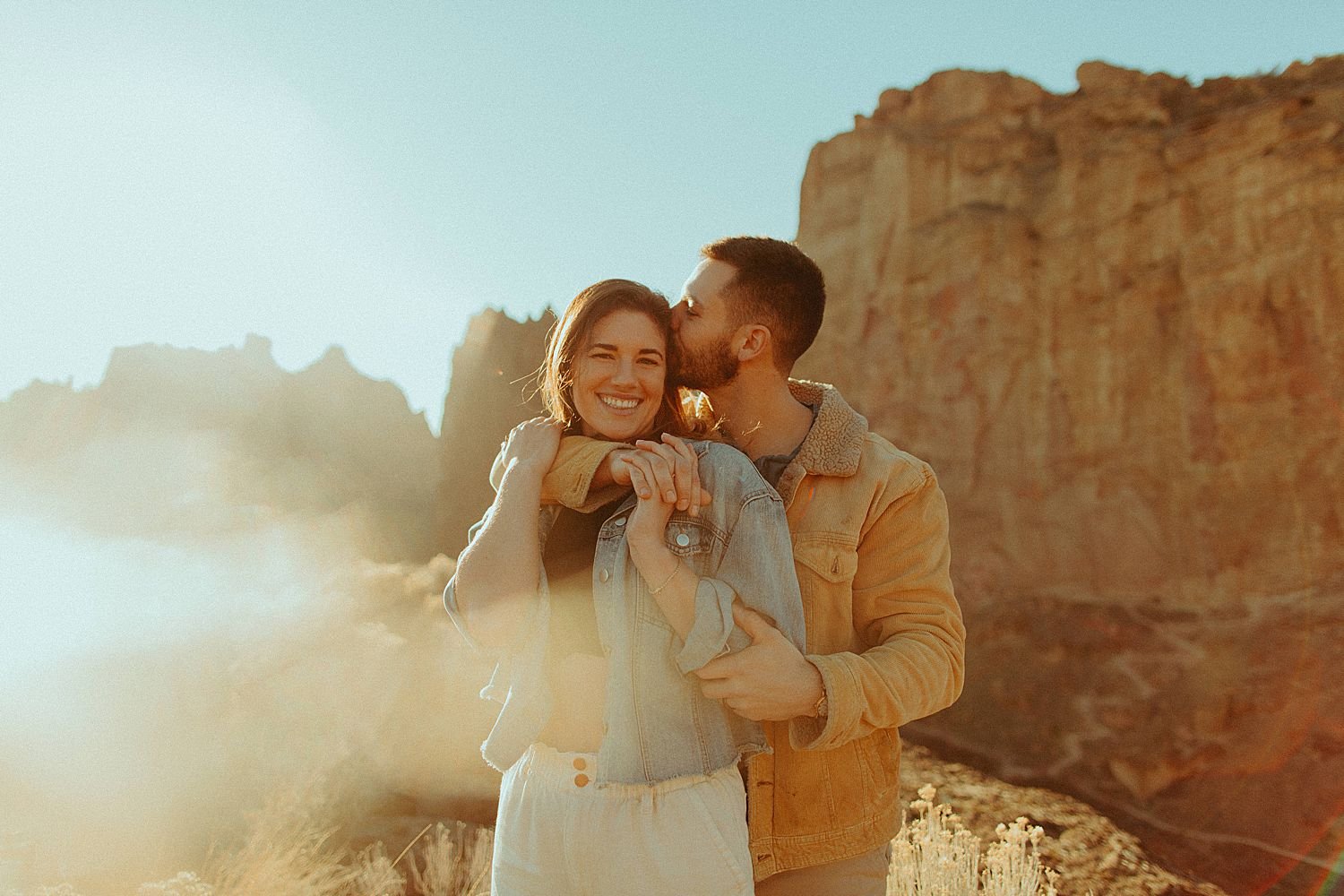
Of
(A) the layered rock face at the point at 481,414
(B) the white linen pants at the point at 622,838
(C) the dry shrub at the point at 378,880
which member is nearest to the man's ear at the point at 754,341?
(B) the white linen pants at the point at 622,838

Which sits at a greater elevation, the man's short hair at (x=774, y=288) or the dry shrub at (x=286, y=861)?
the man's short hair at (x=774, y=288)

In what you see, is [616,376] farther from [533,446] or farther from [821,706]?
[821,706]

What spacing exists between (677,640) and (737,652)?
0.15 metres

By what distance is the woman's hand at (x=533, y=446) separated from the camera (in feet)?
6.75

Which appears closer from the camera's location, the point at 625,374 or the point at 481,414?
the point at 625,374

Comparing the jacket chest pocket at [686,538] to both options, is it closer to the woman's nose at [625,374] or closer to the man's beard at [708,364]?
the woman's nose at [625,374]

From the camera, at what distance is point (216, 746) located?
7223mm

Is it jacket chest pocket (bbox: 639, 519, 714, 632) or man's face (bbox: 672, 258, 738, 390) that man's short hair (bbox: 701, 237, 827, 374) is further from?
jacket chest pocket (bbox: 639, 519, 714, 632)

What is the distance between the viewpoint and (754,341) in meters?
2.58

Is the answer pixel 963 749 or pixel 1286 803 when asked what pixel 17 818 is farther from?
pixel 1286 803

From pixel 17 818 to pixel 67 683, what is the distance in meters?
2.06

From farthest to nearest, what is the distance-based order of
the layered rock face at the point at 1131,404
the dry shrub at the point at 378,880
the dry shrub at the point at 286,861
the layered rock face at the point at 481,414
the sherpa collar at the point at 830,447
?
the layered rock face at the point at 481,414, the layered rock face at the point at 1131,404, the dry shrub at the point at 378,880, the dry shrub at the point at 286,861, the sherpa collar at the point at 830,447

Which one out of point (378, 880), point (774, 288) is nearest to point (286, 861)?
point (378, 880)

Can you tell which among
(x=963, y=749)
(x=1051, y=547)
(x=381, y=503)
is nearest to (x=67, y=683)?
(x=963, y=749)
